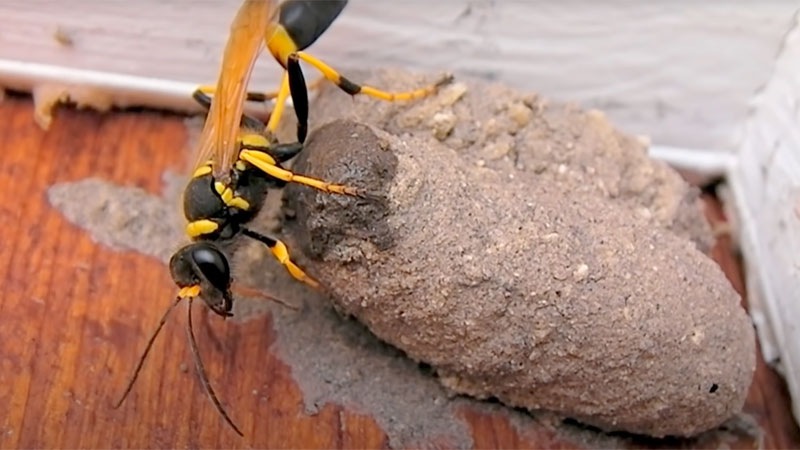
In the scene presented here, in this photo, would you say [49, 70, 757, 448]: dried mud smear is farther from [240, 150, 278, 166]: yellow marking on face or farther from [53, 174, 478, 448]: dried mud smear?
[240, 150, 278, 166]: yellow marking on face

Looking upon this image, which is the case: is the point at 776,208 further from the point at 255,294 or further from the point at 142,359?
the point at 142,359

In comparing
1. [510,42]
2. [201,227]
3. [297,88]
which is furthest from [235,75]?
[510,42]

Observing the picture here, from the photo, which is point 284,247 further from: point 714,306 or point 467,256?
point 714,306

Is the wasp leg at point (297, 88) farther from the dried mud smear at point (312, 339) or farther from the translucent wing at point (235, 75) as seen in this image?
the dried mud smear at point (312, 339)

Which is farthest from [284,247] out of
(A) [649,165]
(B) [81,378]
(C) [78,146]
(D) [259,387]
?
(A) [649,165]

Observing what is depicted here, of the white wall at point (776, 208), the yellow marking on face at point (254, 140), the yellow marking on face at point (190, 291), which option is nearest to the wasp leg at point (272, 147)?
the yellow marking on face at point (254, 140)

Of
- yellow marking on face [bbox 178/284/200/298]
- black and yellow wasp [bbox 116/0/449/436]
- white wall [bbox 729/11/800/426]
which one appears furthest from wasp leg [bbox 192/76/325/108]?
white wall [bbox 729/11/800/426]
